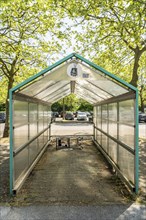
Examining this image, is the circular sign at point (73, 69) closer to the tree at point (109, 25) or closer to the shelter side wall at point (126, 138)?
the shelter side wall at point (126, 138)

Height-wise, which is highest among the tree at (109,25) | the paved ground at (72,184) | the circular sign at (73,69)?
the tree at (109,25)

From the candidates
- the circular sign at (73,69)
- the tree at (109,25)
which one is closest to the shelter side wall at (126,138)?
the circular sign at (73,69)

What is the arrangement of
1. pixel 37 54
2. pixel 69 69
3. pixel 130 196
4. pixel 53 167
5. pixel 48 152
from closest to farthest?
pixel 130 196, pixel 69 69, pixel 53 167, pixel 48 152, pixel 37 54

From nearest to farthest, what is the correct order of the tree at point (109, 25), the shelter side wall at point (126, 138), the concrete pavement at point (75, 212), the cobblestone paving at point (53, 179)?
the concrete pavement at point (75, 212) → the cobblestone paving at point (53, 179) → the shelter side wall at point (126, 138) → the tree at point (109, 25)

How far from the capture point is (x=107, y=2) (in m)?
11.1

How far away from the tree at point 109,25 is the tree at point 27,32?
1270mm

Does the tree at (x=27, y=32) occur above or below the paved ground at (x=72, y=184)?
above

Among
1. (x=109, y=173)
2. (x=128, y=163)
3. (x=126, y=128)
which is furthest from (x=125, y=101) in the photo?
(x=109, y=173)

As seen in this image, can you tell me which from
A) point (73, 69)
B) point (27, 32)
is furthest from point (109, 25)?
point (73, 69)

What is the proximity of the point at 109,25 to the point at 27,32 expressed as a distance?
443 cm

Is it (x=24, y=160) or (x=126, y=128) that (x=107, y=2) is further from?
(x=24, y=160)

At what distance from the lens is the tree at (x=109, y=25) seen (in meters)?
10.9

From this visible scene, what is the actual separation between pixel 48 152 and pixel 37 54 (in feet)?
18.1

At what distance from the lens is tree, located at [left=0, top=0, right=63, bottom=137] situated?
12.4 m
